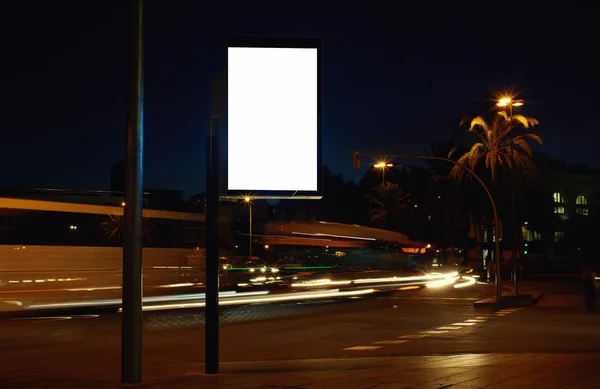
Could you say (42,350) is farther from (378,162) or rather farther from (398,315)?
(378,162)

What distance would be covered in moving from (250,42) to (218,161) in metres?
1.90

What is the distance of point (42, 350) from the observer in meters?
15.8

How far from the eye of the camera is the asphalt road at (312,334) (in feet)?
50.6

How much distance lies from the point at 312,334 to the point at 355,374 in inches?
340

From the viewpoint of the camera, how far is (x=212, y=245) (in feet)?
35.8

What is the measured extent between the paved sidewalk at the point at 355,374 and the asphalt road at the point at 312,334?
104 centimetres

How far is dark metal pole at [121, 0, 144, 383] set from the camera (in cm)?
970

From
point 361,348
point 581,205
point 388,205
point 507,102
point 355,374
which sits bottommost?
point 361,348

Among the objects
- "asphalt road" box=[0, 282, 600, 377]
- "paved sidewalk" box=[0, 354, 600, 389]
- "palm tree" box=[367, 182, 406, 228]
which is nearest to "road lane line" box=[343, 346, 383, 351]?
"asphalt road" box=[0, 282, 600, 377]

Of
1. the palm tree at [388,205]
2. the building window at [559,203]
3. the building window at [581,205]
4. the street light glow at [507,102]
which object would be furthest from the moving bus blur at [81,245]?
the building window at [559,203]

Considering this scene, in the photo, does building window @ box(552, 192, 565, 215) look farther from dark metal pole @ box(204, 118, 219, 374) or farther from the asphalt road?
dark metal pole @ box(204, 118, 219, 374)

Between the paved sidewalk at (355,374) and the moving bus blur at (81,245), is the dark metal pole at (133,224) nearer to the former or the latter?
the paved sidewalk at (355,374)

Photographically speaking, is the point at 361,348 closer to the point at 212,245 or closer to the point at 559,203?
the point at 212,245

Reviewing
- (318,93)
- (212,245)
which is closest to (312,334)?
(212,245)
